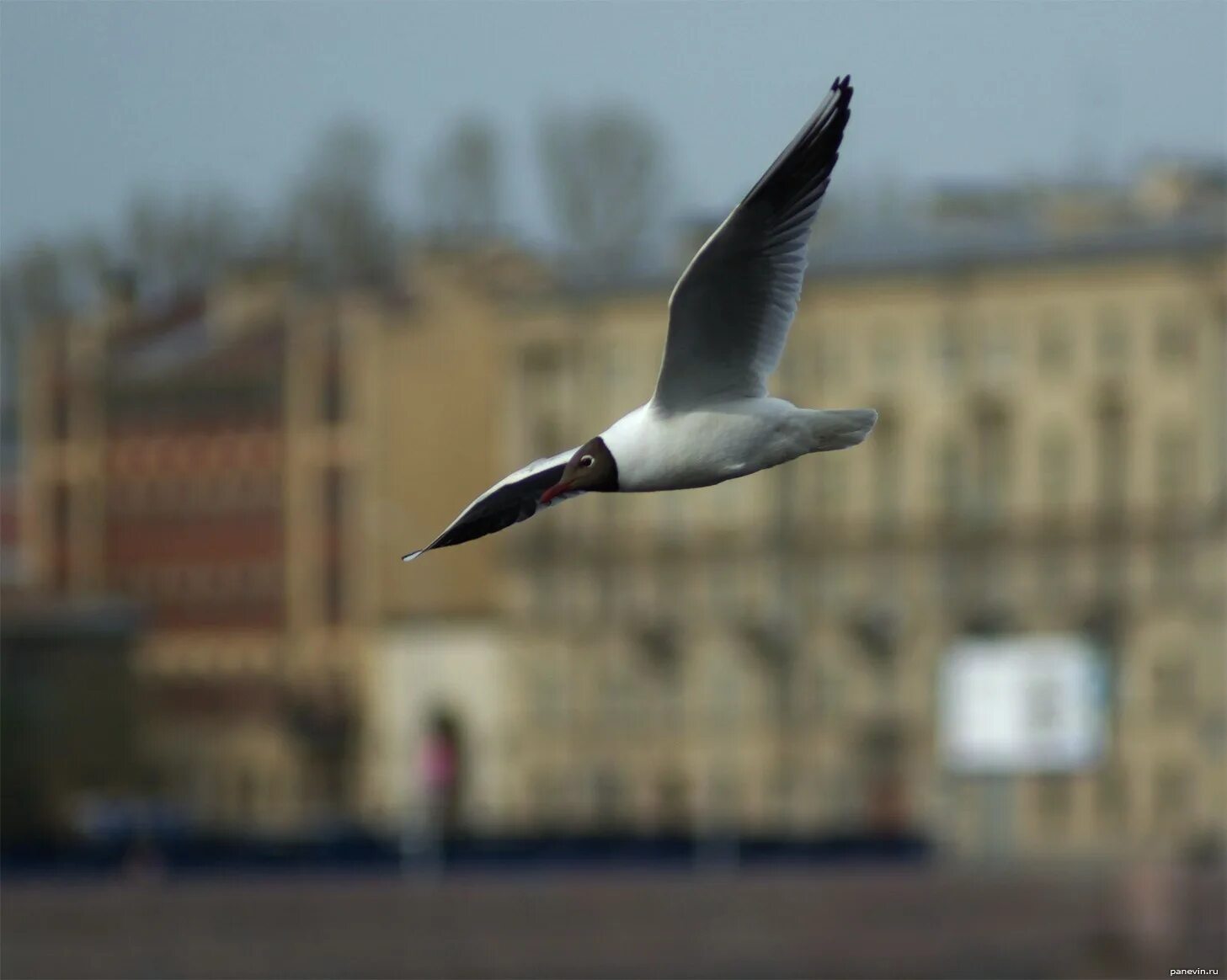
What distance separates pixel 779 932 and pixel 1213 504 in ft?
71.3

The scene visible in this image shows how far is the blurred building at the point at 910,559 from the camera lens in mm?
61281

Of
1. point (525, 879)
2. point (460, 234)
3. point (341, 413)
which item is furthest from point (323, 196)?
point (525, 879)

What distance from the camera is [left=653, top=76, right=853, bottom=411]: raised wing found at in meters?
11.1

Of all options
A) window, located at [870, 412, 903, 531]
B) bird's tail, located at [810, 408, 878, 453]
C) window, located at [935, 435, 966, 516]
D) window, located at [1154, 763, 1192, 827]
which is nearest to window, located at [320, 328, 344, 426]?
window, located at [870, 412, 903, 531]

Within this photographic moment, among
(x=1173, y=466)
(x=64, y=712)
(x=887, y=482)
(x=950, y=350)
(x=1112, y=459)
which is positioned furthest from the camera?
(x=64, y=712)

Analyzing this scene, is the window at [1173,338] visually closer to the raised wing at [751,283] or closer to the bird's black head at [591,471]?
the raised wing at [751,283]

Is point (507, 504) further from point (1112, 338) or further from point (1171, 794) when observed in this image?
point (1112, 338)

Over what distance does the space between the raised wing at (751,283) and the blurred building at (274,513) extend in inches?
2246

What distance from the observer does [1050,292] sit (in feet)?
209

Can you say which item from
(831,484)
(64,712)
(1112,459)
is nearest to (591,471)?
(1112,459)

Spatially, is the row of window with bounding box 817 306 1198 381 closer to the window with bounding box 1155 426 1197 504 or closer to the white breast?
the window with bounding box 1155 426 1197 504

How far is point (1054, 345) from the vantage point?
63156mm

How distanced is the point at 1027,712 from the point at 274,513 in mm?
25669

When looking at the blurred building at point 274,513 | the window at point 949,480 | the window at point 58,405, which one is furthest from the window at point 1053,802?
the window at point 58,405
